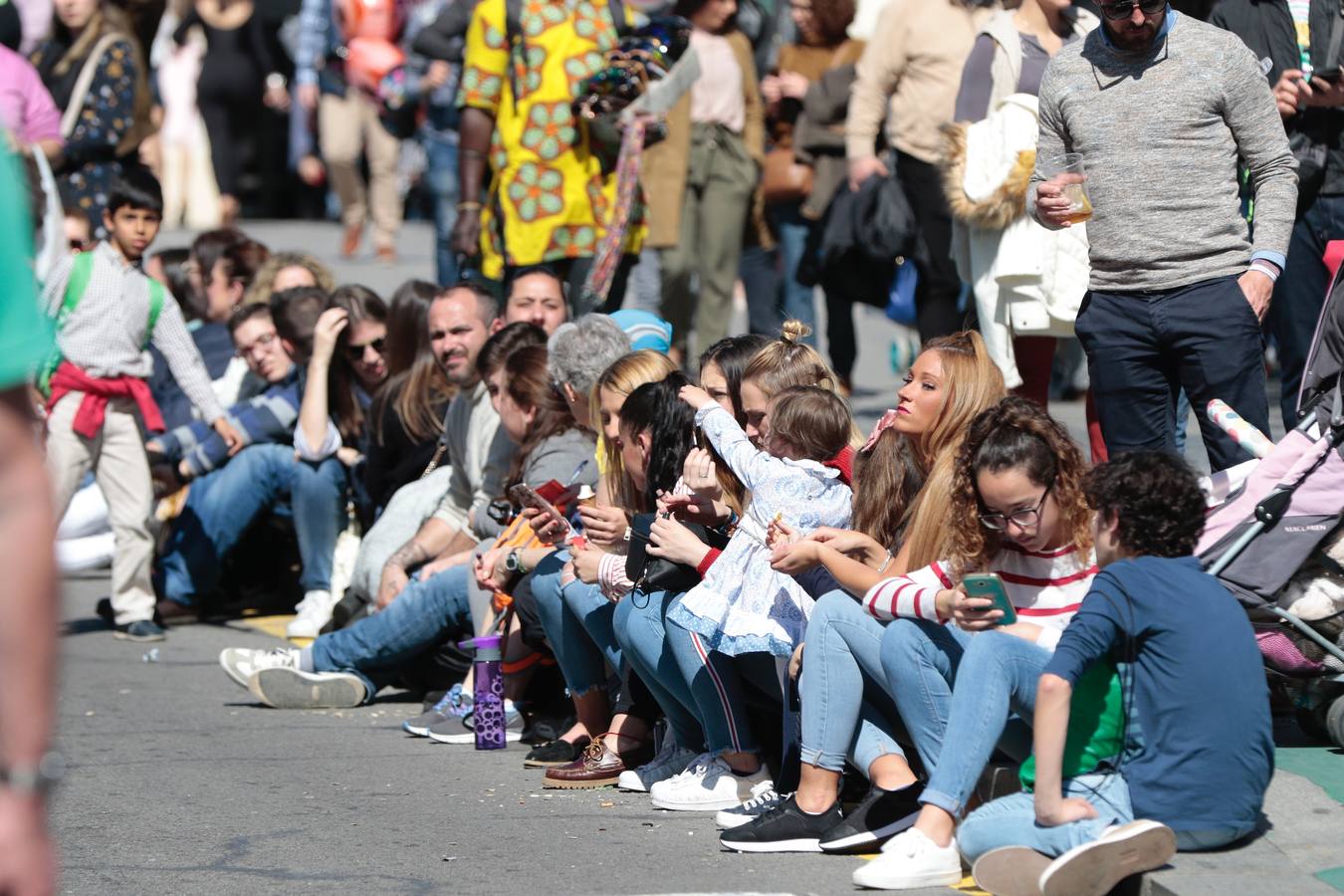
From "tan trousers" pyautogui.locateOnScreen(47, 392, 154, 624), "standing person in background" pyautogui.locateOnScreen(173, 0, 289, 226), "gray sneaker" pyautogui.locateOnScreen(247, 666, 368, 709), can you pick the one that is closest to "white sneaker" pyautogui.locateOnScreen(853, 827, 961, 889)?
"gray sneaker" pyautogui.locateOnScreen(247, 666, 368, 709)

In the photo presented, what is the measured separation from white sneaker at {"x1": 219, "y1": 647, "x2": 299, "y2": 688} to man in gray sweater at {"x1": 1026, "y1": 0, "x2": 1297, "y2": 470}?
335 centimetres

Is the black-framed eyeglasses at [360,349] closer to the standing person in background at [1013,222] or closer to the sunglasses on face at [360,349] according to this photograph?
the sunglasses on face at [360,349]

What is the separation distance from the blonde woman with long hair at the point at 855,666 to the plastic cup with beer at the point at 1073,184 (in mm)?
574

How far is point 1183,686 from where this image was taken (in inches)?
179

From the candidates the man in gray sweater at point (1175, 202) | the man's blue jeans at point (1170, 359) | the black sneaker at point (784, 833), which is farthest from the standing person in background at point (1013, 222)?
the black sneaker at point (784, 833)

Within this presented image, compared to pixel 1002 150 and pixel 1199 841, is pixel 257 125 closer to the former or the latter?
pixel 1002 150

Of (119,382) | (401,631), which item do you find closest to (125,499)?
(119,382)

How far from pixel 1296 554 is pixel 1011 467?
994 mm

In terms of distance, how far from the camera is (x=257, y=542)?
9586 millimetres

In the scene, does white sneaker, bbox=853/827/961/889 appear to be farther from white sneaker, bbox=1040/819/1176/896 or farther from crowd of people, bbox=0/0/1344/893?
white sneaker, bbox=1040/819/1176/896

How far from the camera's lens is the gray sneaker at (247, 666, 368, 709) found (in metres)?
7.46

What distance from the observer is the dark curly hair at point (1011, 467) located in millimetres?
4977

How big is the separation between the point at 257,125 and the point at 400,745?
12355 millimetres

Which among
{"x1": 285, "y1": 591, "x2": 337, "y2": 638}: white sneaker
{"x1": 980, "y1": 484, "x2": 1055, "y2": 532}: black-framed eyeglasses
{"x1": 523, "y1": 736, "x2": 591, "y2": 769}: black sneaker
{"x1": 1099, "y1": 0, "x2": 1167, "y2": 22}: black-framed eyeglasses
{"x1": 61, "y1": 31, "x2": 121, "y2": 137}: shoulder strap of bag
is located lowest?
{"x1": 285, "y1": 591, "x2": 337, "y2": 638}: white sneaker
